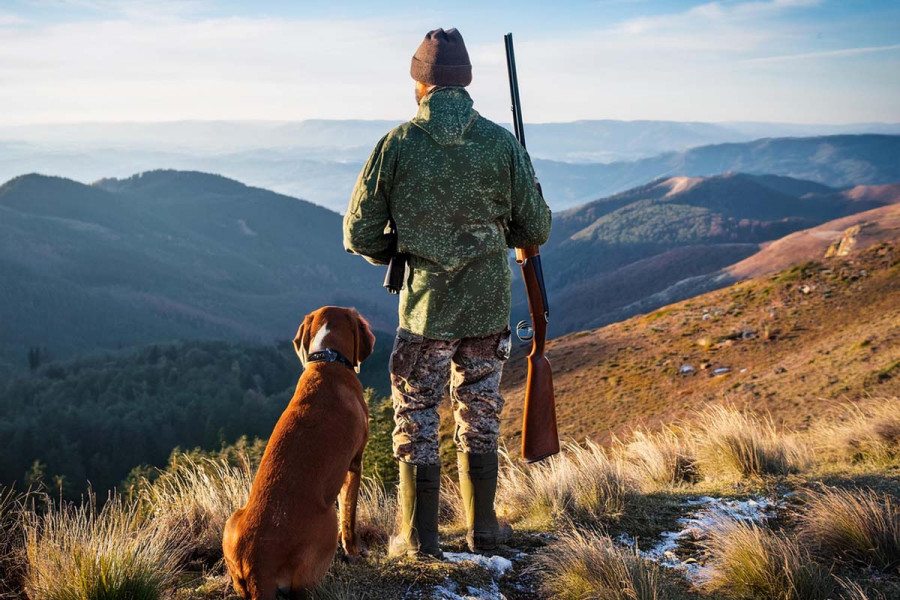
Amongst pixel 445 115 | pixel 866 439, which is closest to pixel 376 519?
pixel 445 115

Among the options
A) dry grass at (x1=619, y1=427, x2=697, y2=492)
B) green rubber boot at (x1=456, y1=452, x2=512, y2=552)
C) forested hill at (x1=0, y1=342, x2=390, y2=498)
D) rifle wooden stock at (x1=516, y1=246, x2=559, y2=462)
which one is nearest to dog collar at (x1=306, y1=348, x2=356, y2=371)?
green rubber boot at (x1=456, y1=452, x2=512, y2=552)

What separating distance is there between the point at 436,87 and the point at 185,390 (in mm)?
52987

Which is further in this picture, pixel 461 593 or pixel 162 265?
pixel 162 265

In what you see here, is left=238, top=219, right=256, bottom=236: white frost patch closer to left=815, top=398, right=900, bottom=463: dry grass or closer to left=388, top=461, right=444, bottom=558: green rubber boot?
left=815, top=398, right=900, bottom=463: dry grass

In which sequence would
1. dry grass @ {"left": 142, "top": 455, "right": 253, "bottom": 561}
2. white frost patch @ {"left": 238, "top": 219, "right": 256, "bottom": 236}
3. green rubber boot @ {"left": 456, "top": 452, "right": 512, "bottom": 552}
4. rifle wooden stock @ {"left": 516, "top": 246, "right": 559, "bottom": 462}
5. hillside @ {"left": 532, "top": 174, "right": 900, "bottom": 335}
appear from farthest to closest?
white frost patch @ {"left": 238, "top": 219, "right": 256, "bottom": 236}
hillside @ {"left": 532, "top": 174, "right": 900, "bottom": 335}
rifle wooden stock @ {"left": 516, "top": 246, "right": 559, "bottom": 462}
dry grass @ {"left": 142, "top": 455, "right": 253, "bottom": 561}
green rubber boot @ {"left": 456, "top": 452, "right": 512, "bottom": 552}

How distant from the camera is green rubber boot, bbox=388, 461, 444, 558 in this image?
355cm

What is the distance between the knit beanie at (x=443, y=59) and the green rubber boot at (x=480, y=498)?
1859 mm

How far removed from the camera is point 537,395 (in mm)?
4047

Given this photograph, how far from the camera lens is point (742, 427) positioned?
17.0 ft

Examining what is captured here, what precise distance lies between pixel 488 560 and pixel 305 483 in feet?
3.82

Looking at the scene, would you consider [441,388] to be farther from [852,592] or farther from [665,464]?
[665,464]

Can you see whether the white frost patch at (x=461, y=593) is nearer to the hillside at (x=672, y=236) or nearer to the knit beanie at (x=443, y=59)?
the knit beanie at (x=443, y=59)

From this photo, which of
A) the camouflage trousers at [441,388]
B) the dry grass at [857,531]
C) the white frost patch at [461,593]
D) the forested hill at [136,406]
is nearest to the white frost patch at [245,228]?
the forested hill at [136,406]

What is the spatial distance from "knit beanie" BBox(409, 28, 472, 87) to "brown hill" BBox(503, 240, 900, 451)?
19.9ft
